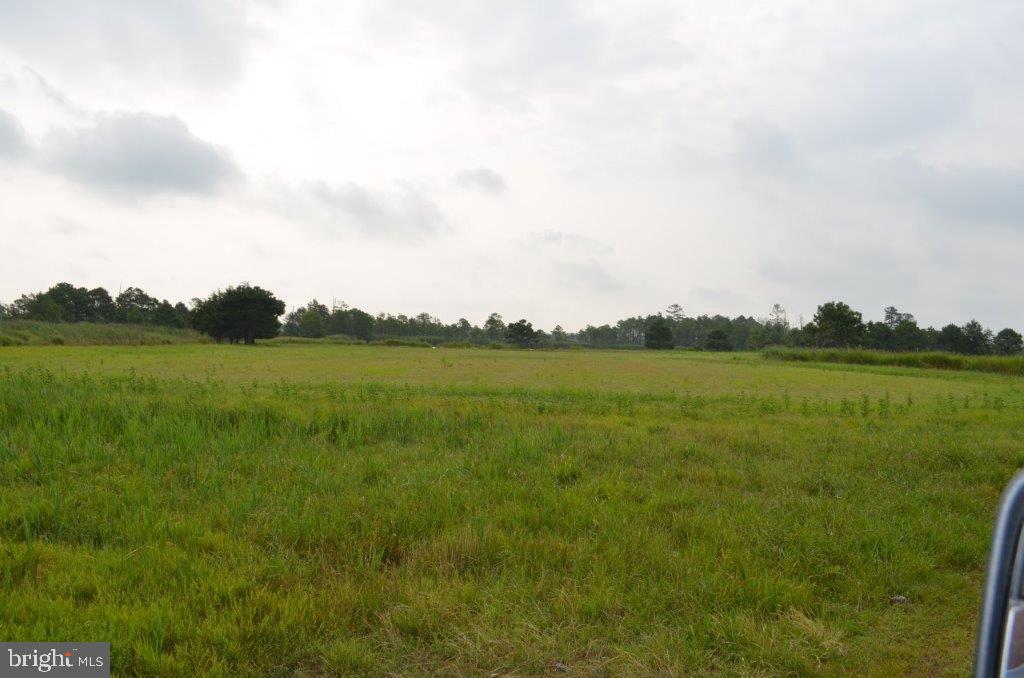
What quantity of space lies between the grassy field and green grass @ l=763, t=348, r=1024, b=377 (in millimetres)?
45298

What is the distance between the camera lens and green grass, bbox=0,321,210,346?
48.3m

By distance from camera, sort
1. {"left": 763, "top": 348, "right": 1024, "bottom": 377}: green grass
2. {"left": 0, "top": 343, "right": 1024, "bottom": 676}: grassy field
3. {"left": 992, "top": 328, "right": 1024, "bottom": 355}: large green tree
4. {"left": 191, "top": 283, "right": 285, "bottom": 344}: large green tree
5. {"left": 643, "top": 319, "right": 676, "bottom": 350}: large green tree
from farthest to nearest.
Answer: {"left": 643, "top": 319, "right": 676, "bottom": 350}: large green tree, {"left": 992, "top": 328, "right": 1024, "bottom": 355}: large green tree, {"left": 191, "top": 283, "right": 285, "bottom": 344}: large green tree, {"left": 763, "top": 348, "right": 1024, "bottom": 377}: green grass, {"left": 0, "top": 343, "right": 1024, "bottom": 676}: grassy field

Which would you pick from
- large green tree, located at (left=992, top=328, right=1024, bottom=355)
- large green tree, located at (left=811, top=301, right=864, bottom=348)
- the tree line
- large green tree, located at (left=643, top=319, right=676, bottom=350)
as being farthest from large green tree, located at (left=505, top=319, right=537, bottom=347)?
large green tree, located at (left=992, top=328, right=1024, bottom=355)

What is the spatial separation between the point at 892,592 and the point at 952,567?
0.84 m

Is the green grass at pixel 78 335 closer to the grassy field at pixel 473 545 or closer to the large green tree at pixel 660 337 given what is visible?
the grassy field at pixel 473 545

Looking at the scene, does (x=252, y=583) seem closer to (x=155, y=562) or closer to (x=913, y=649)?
(x=155, y=562)

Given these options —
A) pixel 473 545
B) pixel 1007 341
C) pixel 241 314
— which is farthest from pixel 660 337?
pixel 473 545

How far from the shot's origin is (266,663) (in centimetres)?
312

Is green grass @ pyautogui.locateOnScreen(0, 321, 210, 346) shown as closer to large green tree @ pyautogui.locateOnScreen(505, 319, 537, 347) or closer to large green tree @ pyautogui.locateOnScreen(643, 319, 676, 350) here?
large green tree @ pyautogui.locateOnScreen(505, 319, 537, 347)

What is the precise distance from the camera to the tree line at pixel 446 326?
7956cm

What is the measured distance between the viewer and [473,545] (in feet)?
14.4

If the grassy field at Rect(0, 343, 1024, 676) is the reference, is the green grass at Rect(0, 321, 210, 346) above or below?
above

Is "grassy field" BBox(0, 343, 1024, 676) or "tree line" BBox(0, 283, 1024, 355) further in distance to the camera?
"tree line" BBox(0, 283, 1024, 355)

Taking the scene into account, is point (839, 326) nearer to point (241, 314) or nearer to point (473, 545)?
point (241, 314)
